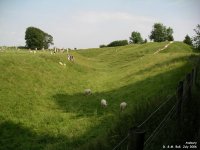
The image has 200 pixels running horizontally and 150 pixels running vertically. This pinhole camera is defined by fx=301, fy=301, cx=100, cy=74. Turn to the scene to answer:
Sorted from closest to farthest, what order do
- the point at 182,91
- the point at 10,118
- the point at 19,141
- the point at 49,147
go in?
1. the point at 182,91
2. the point at 49,147
3. the point at 19,141
4. the point at 10,118

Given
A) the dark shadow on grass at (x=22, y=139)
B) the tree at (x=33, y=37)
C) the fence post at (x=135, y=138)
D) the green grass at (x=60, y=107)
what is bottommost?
the dark shadow on grass at (x=22, y=139)

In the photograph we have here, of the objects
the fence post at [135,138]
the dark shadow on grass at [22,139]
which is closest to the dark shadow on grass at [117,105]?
the dark shadow on grass at [22,139]

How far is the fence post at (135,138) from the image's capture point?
5961mm

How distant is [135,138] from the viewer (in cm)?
600

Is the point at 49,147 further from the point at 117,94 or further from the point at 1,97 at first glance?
the point at 117,94

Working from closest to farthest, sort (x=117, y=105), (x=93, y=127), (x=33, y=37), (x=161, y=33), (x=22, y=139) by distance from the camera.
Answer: (x=22, y=139) → (x=93, y=127) → (x=117, y=105) → (x=33, y=37) → (x=161, y=33)

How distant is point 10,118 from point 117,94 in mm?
10330

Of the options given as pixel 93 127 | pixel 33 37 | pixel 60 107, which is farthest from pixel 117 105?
pixel 33 37

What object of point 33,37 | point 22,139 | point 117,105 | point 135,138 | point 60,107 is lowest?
point 22,139

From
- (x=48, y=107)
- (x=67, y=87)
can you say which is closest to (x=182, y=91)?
(x=48, y=107)

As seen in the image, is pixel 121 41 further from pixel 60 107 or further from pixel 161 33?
pixel 60 107

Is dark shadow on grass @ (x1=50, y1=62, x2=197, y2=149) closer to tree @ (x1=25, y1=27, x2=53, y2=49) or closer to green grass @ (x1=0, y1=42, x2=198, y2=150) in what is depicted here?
green grass @ (x1=0, y1=42, x2=198, y2=150)

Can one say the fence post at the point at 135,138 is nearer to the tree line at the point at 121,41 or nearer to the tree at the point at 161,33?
the tree line at the point at 121,41

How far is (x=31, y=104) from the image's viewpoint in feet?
81.0
